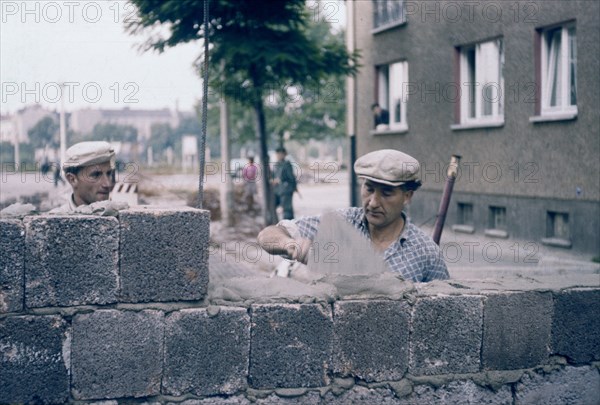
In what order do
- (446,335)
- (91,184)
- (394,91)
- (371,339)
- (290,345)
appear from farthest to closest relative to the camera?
(394,91), (91,184), (446,335), (371,339), (290,345)

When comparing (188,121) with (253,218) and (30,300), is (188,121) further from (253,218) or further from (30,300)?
(30,300)

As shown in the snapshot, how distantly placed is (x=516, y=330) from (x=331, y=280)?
95 centimetres

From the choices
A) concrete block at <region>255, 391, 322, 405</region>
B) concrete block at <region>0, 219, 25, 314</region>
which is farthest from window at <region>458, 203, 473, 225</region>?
concrete block at <region>0, 219, 25, 314</region>

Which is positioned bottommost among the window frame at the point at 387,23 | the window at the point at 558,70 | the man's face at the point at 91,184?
the man's face at the point at 91,184

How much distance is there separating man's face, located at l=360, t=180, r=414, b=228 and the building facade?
33.3ft

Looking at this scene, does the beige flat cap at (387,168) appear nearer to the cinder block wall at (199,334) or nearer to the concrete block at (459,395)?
the cinder block wall at (199,334)

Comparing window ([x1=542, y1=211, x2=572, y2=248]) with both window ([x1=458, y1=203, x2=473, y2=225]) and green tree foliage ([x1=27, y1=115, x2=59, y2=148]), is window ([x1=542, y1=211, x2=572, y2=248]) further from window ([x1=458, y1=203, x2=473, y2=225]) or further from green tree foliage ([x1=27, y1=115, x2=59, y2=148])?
green tree foliage ([x1=27, y1=115, x2=59, y2=148])

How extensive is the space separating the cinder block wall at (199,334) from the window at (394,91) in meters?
16.9

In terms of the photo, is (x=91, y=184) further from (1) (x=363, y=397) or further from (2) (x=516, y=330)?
(2) (x=516, y=330)

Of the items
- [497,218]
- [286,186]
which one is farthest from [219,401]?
[286,186]

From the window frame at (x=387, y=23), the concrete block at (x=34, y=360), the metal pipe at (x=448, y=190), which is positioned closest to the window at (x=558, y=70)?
the window frame at (x=387, y=23)

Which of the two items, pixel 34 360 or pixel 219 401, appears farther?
pixel 219 401

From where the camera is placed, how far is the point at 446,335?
Answer: 4406 mm

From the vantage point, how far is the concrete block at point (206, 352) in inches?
159
